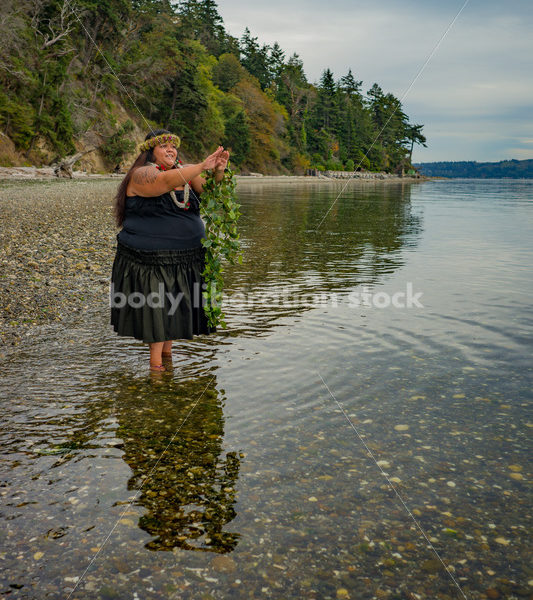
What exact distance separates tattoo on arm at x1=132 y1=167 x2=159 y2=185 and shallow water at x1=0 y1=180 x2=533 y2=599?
206cm

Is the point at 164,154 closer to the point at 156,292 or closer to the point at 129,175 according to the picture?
the point at 129,175

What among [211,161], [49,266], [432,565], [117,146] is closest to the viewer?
[432,565]

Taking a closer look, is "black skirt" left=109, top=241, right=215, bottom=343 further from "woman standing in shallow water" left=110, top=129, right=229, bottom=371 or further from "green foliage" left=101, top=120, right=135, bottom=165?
"green foliage" left=101, top=120, right=135, bottom=165

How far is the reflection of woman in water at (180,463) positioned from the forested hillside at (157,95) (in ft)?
18.2

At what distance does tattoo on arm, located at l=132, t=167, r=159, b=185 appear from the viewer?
5.12m

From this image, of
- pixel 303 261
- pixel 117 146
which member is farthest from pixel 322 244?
pixel 117 146

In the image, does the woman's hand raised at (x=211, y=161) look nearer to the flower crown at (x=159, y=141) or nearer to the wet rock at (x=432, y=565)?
the flower crown at (x=159, y=141)

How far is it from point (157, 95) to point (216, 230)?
71.1 metres

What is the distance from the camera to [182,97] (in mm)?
70500

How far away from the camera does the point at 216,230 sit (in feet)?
18.7

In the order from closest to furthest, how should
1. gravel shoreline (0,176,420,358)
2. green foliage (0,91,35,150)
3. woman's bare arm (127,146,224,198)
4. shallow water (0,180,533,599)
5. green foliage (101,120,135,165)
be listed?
shallow water (0,180,533,599)
woman's bare arm (127,146,224,198)
gravel shoreline (0,176,420,358)
green foliage (0,91,35,150)
green foliage (101,120,135,165)

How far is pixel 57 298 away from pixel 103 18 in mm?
59371

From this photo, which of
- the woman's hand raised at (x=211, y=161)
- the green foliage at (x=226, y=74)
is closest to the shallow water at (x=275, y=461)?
the woman's hand raised at (x=211, y=161)

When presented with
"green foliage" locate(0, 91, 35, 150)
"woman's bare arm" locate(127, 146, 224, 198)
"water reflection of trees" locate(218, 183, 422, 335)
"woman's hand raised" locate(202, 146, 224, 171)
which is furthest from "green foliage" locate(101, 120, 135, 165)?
"woman's hand raised" locate(202, 146, 224, 171)
